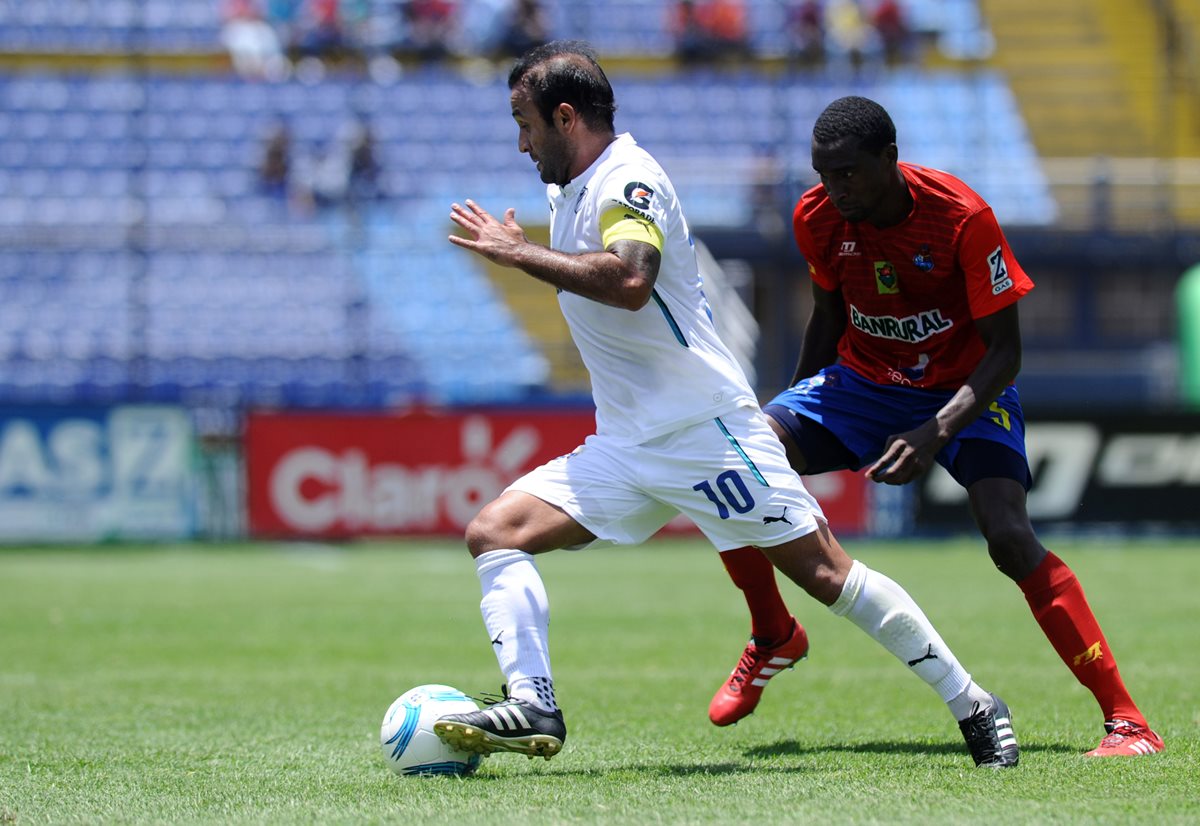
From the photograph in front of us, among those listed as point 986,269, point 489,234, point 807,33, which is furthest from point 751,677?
point 807,33

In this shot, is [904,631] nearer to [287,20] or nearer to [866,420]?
[866,420]

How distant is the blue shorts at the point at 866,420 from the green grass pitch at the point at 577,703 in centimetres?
107

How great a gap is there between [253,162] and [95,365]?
5220mm

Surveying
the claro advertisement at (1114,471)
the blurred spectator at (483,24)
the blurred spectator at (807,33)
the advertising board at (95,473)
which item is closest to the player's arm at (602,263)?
the claro advertisement at (1114,471)

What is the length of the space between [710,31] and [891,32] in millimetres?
2808

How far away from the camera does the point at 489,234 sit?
5.25 m

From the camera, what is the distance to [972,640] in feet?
32.0

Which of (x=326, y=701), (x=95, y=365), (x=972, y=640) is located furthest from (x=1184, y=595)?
(x=95, y=365)

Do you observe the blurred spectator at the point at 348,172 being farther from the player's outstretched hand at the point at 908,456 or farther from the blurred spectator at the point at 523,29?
the player's outstretched hand at the point at 908,456

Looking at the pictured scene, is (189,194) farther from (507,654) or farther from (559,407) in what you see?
(507,654)

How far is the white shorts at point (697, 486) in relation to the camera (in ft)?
17.7

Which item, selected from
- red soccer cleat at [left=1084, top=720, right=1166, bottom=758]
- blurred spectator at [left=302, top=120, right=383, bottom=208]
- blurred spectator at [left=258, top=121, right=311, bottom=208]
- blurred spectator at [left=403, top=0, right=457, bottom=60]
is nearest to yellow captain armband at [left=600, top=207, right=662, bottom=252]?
red soccer cleat at [left=1084, top=720, right=1166, bottom=758]

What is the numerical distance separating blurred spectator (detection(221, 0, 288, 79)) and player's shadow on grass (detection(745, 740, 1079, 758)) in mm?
21597

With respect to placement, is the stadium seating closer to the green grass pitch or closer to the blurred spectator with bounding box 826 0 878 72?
the blurred spectator with bounding box 826 0 878 72
